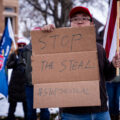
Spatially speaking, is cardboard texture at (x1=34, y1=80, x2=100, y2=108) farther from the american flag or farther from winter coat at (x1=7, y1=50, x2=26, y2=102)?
winter coat at (x1=7, y1=50, x2=26, y2=102)

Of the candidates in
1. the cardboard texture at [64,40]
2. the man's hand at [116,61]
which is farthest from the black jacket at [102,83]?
the cardboard texture at [64,40]

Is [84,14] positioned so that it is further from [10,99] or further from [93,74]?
[10,99]

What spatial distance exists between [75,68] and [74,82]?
12 cm

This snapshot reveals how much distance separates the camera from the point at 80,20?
2.46m

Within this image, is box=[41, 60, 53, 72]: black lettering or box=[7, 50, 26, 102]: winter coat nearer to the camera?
box=[41, 60, 53, 72]: black lettering

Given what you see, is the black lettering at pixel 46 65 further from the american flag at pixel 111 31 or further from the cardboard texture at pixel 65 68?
the american flag at pixel 111 31

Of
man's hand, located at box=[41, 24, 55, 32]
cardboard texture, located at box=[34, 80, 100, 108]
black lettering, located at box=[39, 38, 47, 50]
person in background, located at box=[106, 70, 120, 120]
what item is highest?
man's hand, located at box=[41, 24, 55, 32]

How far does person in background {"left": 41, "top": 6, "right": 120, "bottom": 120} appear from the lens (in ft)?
7.53

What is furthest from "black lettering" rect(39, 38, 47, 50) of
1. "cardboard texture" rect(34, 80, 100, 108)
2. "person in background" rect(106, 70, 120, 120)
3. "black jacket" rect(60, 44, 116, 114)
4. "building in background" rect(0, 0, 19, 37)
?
"building in background" rect(0, 0, 19, 37)

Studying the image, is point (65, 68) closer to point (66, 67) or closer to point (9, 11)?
point (66, 67)

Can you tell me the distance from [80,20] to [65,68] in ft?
1.74

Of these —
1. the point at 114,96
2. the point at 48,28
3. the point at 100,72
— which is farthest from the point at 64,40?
the point at 114,96

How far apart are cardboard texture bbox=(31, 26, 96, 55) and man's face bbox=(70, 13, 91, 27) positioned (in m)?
0.19

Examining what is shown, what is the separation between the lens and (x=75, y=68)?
222 centimetres
